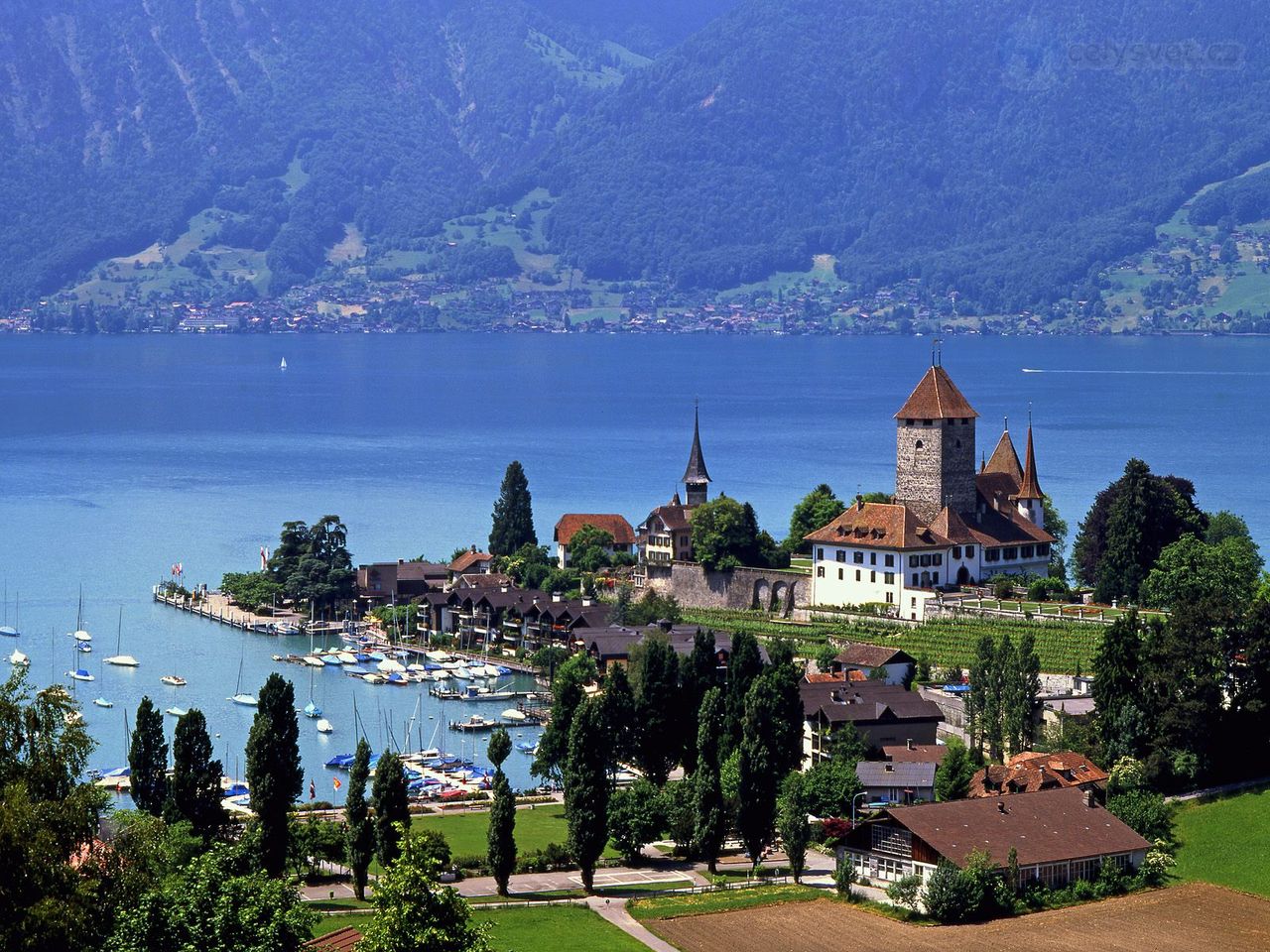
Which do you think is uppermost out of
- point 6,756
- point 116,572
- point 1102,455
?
point 1102,455

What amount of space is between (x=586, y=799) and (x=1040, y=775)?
1047 centimetres

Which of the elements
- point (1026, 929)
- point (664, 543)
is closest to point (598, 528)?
point (664, 543)

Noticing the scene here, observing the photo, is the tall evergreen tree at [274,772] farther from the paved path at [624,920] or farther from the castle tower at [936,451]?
the castle tower at [936,451]

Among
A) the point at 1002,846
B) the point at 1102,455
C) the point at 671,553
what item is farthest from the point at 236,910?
the point at 1102,455

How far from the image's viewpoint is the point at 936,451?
75.8m

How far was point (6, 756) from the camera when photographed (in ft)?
116

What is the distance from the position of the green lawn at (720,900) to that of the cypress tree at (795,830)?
719 millimetres

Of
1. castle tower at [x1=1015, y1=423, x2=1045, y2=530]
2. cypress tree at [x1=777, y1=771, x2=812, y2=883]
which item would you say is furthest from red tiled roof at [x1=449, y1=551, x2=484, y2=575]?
cypress tree at [x1=777, y1=771, x2=812, y2=883]

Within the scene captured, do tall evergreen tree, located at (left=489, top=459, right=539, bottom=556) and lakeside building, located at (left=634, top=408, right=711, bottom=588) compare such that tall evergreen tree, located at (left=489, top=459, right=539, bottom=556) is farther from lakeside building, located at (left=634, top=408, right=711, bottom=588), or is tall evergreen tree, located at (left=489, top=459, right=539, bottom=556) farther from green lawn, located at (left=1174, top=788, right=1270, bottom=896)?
green lawn, located at (left=1174, top=788, right=1270, bottom=896)

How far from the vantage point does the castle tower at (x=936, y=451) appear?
7569 cm

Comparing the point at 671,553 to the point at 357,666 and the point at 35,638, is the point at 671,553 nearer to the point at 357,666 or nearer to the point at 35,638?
the point at 357,666

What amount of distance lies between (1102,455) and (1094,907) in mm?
109800

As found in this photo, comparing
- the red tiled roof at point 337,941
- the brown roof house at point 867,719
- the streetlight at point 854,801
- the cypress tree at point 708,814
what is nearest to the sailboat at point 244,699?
the brown roof house at point 867,719

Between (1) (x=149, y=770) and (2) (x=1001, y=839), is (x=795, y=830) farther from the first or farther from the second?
(1) (x=149, y=770)
